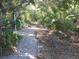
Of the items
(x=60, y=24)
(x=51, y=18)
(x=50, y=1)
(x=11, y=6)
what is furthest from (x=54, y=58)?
(x=51, y=18)

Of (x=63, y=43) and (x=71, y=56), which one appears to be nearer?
(x=71, y=56)

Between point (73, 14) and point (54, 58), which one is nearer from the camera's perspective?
point (54, 58)

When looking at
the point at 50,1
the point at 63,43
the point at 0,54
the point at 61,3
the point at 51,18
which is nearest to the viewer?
the point at 0,54

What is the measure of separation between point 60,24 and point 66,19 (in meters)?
1.27

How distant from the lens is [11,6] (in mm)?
10133

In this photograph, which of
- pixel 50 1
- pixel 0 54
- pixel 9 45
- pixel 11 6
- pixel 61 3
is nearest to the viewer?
pixel 11 6

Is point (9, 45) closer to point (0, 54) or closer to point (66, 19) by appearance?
point (0, 54)

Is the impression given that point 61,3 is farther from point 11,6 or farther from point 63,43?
point 11,6

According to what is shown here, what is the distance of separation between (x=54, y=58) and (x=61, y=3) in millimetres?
4165

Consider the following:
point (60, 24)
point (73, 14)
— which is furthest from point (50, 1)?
point (73, 14)

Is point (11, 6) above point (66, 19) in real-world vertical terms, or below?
above

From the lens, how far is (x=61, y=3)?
Result: 45.8 ft

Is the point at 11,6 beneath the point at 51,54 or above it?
above

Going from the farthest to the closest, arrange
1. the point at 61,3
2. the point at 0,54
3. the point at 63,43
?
the point at 63,43
the point at 61,3
the point at 0,54
